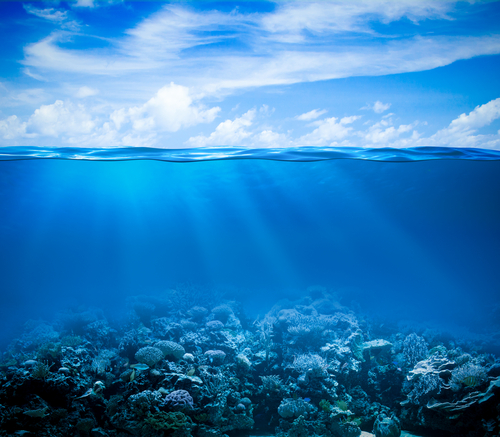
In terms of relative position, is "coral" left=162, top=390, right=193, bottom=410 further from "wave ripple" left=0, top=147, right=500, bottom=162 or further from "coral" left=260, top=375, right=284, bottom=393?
"wave ripple" left=0, top=147, right=500, bottom=162

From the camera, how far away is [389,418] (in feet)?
15.8

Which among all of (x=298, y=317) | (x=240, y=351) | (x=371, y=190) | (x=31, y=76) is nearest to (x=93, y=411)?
(x=240, y=351)

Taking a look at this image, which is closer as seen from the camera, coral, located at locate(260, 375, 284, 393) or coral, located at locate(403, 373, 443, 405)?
coral, located at locate(403, 373, 443, 405)

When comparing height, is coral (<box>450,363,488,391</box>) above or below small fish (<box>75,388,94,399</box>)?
above

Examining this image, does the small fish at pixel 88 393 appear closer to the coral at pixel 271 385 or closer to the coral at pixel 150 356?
the coral at pixel 150 356

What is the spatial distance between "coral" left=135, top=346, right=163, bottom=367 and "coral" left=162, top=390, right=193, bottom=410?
95 centimetres

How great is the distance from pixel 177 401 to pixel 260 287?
22972mm

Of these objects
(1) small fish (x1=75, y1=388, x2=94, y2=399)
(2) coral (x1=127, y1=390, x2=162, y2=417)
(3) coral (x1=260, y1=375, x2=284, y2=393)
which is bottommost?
(3) coral (x1=260, y1=375, x2=284, y2=393)

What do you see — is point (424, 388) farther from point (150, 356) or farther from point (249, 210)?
point (249, 210)

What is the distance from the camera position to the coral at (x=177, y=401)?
4.41 m

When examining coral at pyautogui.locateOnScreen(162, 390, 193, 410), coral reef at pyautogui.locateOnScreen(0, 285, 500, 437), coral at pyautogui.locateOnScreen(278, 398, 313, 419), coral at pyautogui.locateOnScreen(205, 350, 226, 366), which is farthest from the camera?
coral at pyautogui.locateOnScreen(205, 350, 226, 366)

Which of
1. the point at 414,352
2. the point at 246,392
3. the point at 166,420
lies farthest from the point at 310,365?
the point at 414,352

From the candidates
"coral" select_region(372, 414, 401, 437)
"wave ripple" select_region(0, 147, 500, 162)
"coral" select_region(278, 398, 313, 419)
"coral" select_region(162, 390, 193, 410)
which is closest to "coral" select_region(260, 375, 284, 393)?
"coral" select_region(278, 398, 313, 419)

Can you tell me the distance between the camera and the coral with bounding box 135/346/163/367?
5.31 m
